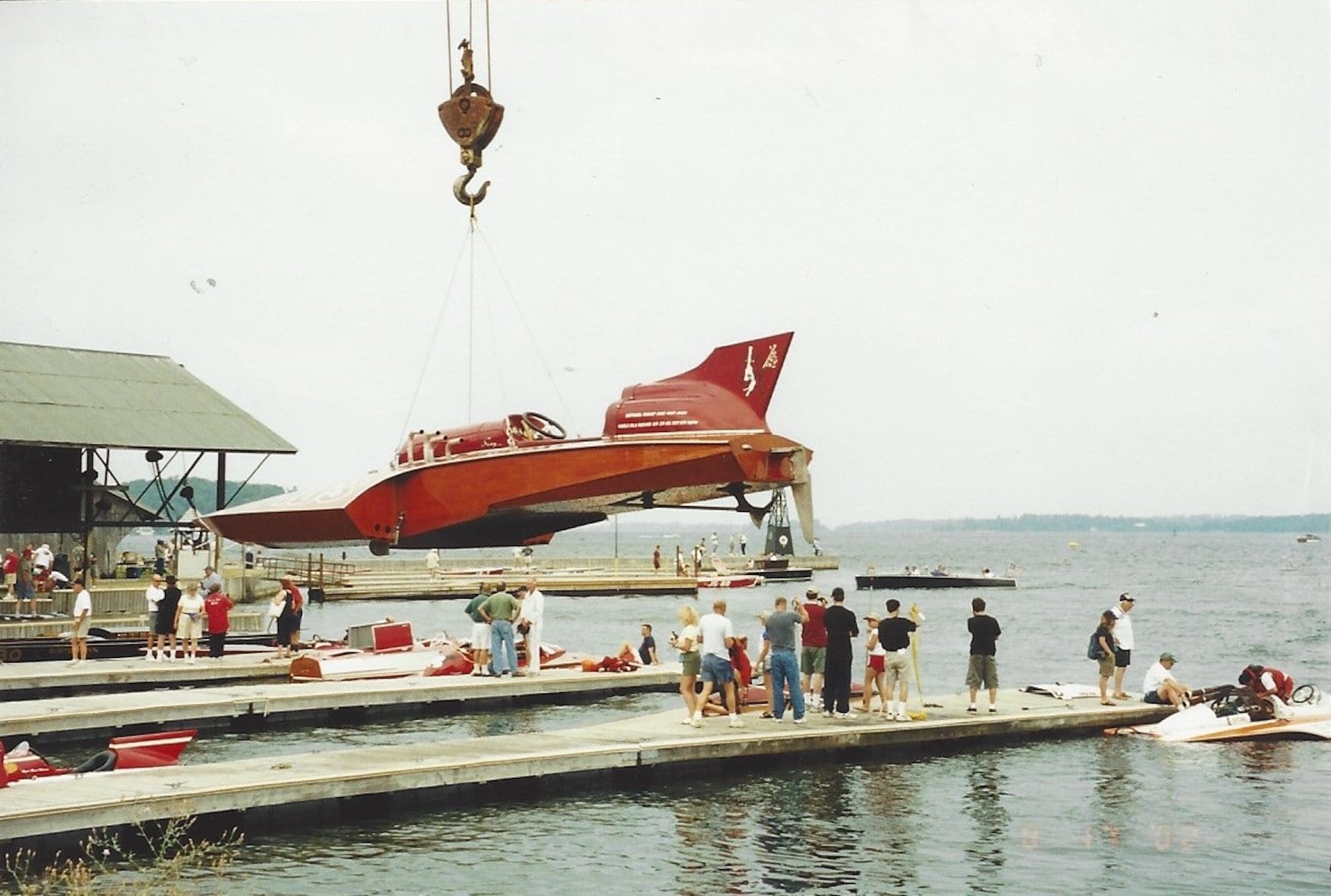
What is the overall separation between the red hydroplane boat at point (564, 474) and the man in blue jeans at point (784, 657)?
2.09 m

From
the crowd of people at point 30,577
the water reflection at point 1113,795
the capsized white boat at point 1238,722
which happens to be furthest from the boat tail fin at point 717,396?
the crowd of people at point 30,577

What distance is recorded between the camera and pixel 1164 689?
25656 millimetres

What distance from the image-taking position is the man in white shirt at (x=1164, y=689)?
25.4 m

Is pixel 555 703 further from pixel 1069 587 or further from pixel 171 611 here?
pixel 1069 587

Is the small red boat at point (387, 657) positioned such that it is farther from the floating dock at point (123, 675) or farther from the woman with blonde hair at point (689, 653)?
the woman with blonde hair at point (689, 653)

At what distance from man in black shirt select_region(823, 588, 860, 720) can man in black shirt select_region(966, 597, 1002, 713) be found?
194 centimetres

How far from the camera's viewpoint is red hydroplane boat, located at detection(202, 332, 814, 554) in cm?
2334

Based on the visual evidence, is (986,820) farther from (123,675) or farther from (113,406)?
(113,406)

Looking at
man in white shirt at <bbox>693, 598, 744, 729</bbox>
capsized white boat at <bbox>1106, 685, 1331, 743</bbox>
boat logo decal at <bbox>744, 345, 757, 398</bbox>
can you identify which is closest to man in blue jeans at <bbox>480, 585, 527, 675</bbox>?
man in white shirt at <bbox>693, 598, 744, 729</bbox>

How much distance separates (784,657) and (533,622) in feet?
29.0

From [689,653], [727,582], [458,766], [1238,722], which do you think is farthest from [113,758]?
[727,582]

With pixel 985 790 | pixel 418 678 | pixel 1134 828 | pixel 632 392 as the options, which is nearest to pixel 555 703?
pixel 418 678

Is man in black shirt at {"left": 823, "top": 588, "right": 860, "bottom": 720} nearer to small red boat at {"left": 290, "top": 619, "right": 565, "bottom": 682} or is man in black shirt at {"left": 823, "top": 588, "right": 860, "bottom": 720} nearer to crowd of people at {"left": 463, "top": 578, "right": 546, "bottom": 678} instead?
crowd of people at {"left": 463, "top": 578, "right": 546, "bottom": 678}

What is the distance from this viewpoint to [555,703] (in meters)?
29.0
